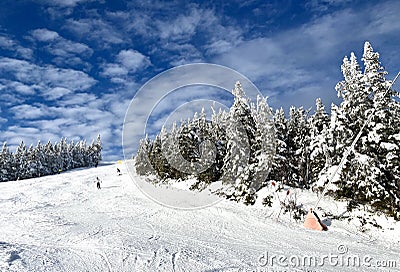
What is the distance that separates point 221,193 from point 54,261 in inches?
823

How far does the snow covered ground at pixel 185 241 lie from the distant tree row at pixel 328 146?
2.25m

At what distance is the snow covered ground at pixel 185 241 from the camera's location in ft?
29.3

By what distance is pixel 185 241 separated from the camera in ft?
40.6

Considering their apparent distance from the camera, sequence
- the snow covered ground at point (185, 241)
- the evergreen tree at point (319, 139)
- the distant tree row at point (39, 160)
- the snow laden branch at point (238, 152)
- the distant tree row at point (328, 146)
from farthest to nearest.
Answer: the distant tree row at point (39, 160), the evergreen tree at point (319, 139), the snow laden branch at point (238, 152), the distant tree row at point (328, 146), the snow covered ground at point (185, 241)

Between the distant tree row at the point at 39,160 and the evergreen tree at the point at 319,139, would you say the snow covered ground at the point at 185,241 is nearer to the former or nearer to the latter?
the evergreen tree at the point at 319,139

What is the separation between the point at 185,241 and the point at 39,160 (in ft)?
275

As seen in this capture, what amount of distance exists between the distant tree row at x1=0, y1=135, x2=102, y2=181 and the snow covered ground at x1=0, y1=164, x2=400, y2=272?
2700 inches

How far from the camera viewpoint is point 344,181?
22.2m

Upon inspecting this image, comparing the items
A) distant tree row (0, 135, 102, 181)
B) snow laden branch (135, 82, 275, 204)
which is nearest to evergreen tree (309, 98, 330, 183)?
snow laden branch (135, 82, 275, 204)

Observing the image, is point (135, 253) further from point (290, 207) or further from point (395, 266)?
point (290, 207)

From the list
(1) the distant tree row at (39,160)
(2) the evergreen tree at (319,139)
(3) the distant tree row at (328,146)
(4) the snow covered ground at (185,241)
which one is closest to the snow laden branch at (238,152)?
(3) the distant tree row at (328,146)

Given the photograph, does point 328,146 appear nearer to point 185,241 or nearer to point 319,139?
point 319,139

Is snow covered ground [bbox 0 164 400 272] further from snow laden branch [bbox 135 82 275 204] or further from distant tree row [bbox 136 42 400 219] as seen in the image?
snow laden branch [bbox 135 82 275 204]

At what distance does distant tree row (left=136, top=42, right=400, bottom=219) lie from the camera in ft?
66.3
